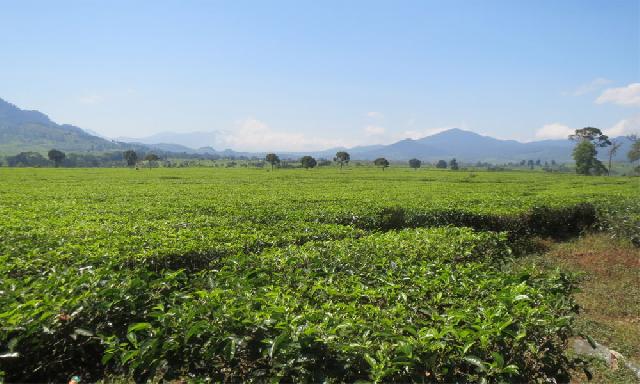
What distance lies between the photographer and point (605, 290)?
10.3 metres

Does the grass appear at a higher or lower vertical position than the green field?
lower

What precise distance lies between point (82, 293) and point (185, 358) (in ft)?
5.01

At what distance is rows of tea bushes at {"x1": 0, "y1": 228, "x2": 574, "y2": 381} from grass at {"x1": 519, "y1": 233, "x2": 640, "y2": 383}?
1.32m

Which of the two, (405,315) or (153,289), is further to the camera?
(153,289)

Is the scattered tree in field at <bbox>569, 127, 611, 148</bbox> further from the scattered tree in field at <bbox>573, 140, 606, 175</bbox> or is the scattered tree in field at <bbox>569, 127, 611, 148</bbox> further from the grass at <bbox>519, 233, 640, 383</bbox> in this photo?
the grass at <bbox>519, 233, 640, 383</bbox>

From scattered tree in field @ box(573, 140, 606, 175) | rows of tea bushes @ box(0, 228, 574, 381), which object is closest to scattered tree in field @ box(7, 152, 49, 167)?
rows of tea bushes @ box(0, 228, 574, 381)

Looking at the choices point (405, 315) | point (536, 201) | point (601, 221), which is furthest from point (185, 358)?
point (601, 221)

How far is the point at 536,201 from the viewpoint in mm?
17078

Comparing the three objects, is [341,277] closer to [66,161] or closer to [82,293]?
[82,293]

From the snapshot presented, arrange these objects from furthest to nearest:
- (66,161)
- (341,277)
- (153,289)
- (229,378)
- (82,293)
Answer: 1. (66,161)
2. (341,277)
3. (153,289)
4. (82,293)
5. (229,378)

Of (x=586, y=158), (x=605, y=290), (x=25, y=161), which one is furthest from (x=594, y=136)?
(x=25, y=161)

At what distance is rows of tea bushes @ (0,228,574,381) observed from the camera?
3.04 meters

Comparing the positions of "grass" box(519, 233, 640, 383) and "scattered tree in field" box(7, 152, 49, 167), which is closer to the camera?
"grass" box(519, 233, 640, 383)

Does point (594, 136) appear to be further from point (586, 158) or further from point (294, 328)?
point (294, 328)
